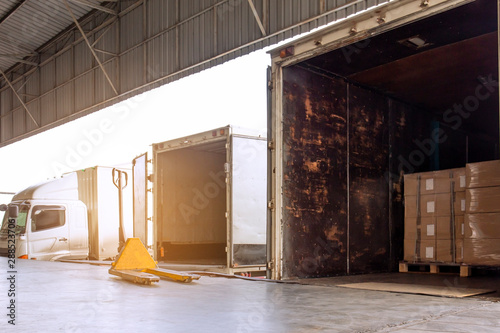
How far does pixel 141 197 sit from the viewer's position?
10.9 meters

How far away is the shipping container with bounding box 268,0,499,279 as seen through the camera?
20.5ft

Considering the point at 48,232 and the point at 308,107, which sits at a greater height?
the point at 308,107

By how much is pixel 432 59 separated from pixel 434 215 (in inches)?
96.5

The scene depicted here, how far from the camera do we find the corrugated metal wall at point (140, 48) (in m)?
10.6

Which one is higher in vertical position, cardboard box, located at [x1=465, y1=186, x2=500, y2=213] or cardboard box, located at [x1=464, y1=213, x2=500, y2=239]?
cardboard box, located at [x1=465, y1=186, x2=500, y2=213]

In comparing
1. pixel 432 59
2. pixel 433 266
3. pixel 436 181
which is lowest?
pixel 433 266

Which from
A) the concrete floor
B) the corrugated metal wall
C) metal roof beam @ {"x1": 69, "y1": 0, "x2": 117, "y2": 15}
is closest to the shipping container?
the concrete floor

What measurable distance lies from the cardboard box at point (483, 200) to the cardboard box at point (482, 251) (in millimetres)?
435

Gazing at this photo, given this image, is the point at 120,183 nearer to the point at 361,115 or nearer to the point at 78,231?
the point at 78,231

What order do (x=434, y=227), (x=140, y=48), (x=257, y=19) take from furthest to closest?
(x=140, y=48) → (x=257, y=19) → (x=434, y=227)

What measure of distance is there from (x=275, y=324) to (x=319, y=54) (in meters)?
4.04

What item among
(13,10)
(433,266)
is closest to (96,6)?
(13,10)

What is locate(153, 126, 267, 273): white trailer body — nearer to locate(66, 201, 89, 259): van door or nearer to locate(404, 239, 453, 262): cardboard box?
locate(404, 239, 453, 262): cardboard box

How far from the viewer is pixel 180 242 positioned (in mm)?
10578
